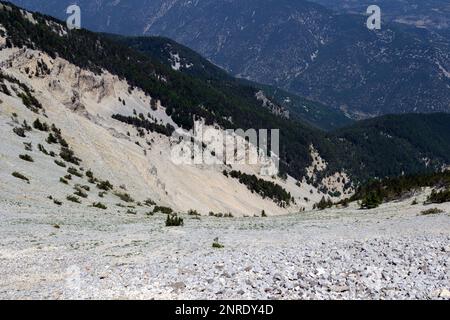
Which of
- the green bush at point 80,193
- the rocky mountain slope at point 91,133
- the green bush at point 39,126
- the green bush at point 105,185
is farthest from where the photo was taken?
the green bush at point 39,126

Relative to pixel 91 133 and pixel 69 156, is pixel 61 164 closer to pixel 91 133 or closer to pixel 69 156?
pixel 69 156

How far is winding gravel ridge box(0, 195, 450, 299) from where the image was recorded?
529 inches

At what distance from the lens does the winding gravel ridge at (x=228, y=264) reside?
13.4 metres

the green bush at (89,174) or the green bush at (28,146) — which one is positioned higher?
the green bush at (28,146)

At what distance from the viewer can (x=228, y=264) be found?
52.5 ft

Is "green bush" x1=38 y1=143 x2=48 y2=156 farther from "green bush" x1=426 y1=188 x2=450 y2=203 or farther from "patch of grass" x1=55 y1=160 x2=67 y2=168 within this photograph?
"green bush" x1=426 y1=188 x2=450 y2=203

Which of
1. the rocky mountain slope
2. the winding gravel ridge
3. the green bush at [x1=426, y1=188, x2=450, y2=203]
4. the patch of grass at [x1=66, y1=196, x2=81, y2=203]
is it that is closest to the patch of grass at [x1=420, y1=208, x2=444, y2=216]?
the green bush at [x1=426, y1=188, x2=450, y2=203]

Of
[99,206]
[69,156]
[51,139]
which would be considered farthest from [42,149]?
[99,206]

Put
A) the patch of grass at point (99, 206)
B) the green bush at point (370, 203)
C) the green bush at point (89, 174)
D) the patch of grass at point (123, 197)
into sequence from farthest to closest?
the green bush at point (89, 174), the patch of grass at point (123, 197), the green bush at point (370, 203), the patch of grass at point (99, 206)

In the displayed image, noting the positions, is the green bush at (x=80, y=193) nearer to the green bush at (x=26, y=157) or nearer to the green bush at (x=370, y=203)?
the green bush at (x=26, y=157)

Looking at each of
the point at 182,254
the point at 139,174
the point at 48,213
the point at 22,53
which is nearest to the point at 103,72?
the point at 22,53

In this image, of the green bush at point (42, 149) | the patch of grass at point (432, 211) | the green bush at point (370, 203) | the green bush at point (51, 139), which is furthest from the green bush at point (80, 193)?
the patch of grass at point (432, 211)

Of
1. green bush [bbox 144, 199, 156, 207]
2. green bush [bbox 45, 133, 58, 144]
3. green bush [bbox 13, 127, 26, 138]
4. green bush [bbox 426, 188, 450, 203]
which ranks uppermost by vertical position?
green bush [bbox 13, 127, 26, 138]

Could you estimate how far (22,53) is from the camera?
124188 millimetres
